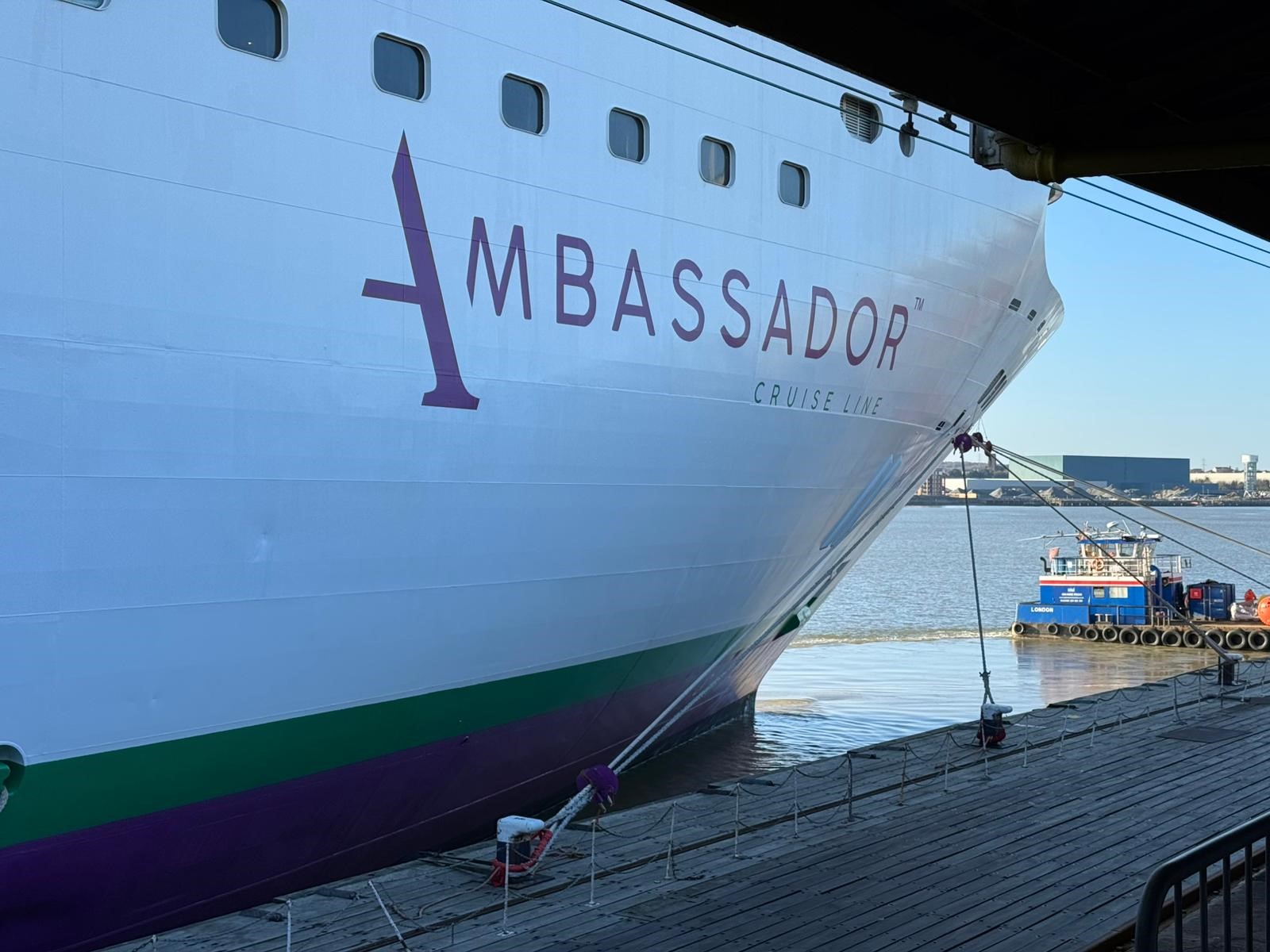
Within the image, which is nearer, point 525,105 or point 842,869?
point 842,869

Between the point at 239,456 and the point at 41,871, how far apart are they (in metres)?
2.53

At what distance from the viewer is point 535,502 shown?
30.2 ft

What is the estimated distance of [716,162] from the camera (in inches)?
417

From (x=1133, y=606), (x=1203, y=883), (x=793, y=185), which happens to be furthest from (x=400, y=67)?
(x=1133, y=606)

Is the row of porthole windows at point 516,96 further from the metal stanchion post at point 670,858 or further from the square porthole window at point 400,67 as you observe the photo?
the metal stanchion post at point 670,858

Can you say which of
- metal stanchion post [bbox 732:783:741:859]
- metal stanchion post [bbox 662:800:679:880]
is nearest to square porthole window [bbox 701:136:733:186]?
metal stanchion post [bbox 732:783:741:859]

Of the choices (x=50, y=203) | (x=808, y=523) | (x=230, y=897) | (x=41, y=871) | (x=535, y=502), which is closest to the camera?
(x=50, y=203)

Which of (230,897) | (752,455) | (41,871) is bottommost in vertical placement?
(230,897)

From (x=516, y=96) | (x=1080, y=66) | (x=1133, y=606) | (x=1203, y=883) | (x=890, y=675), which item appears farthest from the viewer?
(x=1133, y=606)

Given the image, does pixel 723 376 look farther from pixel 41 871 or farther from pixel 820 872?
pixel 41 871

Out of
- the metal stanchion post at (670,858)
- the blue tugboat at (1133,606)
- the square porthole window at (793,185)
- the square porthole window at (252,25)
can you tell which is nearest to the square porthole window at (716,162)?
the square porthole window at (793,185)

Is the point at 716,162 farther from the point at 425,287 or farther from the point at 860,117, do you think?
the point at 425,287

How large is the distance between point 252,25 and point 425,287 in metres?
1.85

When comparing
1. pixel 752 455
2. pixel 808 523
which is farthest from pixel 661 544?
pixel 808 523
